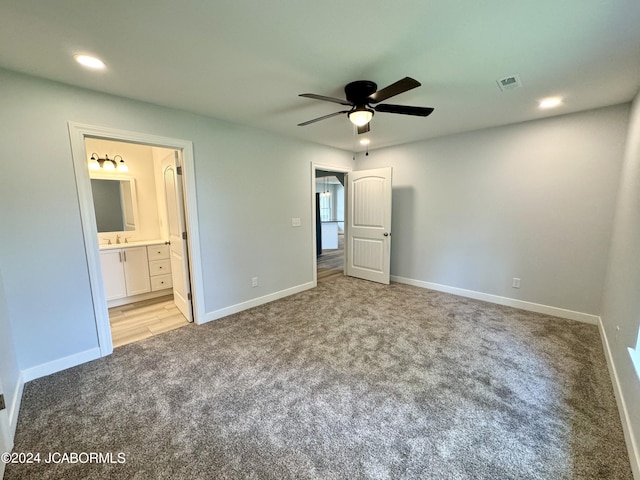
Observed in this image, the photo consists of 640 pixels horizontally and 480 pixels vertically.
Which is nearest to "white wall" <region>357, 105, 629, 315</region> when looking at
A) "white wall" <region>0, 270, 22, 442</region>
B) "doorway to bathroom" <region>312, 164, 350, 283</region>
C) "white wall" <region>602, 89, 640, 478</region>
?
"white wall" <region>602, 89, 640, 478</region>

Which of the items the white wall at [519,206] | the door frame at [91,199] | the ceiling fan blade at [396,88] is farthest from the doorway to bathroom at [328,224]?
the ceiling fan blade at [396,88]

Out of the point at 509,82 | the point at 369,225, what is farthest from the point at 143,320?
the point at 509,82

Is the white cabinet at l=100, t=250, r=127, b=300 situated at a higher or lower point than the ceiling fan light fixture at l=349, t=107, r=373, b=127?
lower

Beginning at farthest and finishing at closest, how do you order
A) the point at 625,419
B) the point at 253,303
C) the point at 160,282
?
the point at 160,282 → the point at 253,303 → the point at 625,419

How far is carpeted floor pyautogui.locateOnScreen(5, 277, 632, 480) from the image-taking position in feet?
4.50

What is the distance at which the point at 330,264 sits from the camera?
240 inches

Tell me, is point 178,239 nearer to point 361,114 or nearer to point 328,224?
point 361,114

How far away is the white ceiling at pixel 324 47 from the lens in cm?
134

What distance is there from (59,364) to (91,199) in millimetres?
1445

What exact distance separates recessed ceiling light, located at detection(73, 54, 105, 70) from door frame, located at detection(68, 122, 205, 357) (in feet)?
1.86

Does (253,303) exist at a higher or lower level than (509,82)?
lower

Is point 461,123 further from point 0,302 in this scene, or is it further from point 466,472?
point 0,302

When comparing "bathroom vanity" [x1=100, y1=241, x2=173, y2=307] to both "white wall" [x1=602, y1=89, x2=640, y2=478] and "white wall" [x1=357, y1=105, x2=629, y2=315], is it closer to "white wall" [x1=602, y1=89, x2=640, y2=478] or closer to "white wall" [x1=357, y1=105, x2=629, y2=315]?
"white wall" [x1=357, y1=105, x2=629, y2=315]

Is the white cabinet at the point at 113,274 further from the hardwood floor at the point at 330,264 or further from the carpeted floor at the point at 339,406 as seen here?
the hardwood floor at the point at 330,264
